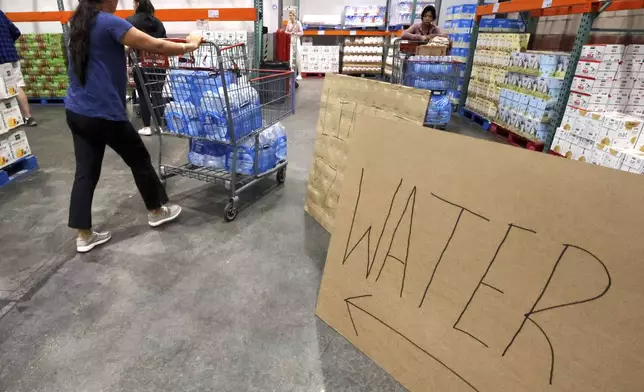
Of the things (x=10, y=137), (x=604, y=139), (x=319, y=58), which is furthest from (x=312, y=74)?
(x=604, y=139)

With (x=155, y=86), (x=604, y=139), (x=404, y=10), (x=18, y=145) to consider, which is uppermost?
(x=404, y=10)

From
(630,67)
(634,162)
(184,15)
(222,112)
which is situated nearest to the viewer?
(222,112)

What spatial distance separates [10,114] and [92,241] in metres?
1.92

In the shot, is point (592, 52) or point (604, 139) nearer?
point (604, 139)

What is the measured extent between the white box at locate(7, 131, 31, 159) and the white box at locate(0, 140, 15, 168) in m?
0.03

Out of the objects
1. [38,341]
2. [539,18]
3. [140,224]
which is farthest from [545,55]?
[38,341]

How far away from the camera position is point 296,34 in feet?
29.3

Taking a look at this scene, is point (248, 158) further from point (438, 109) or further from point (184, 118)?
point (438, 109)

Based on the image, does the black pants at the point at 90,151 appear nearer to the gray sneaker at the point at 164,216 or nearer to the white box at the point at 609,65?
the gray sneaker at the point at 164,216

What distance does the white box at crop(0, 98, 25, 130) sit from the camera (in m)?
3.20

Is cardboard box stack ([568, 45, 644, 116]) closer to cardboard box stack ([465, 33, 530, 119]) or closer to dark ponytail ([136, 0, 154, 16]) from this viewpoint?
cardboard box stack ([465, 33, 530, 119])

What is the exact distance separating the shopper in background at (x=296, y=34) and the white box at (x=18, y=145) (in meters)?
6.52

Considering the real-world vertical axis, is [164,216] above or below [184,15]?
below

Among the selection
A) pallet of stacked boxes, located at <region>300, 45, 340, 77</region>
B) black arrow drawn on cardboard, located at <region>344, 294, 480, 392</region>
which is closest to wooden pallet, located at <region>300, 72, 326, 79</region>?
pallet of stacked boxes, located at <region>300, 45, 340, 77</region>
